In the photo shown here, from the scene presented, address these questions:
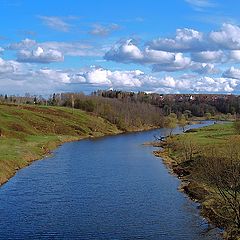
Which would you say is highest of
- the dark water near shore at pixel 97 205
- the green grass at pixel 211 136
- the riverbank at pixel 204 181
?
the green grass at pixel 211 136

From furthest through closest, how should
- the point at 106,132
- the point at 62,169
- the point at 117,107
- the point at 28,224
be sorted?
the point at 117,107, the point at 106,132, the point at 62,169, the point at 28,224

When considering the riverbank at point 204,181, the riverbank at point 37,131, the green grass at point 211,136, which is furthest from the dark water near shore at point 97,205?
the green grass at point 211,136

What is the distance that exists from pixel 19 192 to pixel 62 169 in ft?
51.8

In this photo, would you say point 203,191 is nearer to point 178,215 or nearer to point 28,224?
point 178,215

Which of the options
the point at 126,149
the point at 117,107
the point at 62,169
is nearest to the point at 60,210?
the point at 62,169

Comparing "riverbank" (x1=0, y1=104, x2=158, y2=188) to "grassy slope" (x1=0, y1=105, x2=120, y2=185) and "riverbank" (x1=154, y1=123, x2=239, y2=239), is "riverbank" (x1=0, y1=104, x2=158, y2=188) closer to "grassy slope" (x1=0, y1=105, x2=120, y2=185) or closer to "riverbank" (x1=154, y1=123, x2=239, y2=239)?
"grassy slope" (x1=0, y1=105, x2=120, y2=185)

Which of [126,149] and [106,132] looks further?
[106,132]

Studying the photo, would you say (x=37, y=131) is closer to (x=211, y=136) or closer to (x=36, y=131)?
(x=36, y=131)

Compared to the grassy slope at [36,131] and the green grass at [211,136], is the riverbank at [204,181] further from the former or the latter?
the grassy slope at [36,131]

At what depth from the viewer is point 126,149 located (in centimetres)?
8906

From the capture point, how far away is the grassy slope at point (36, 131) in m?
68.8

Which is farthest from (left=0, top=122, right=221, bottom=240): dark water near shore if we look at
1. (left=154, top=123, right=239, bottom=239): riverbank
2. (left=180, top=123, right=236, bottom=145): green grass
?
(left=180, top=123, right=236, bottom=145): green grass

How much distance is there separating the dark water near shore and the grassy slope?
13.0 feet

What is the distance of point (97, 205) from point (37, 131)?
8058 cm
